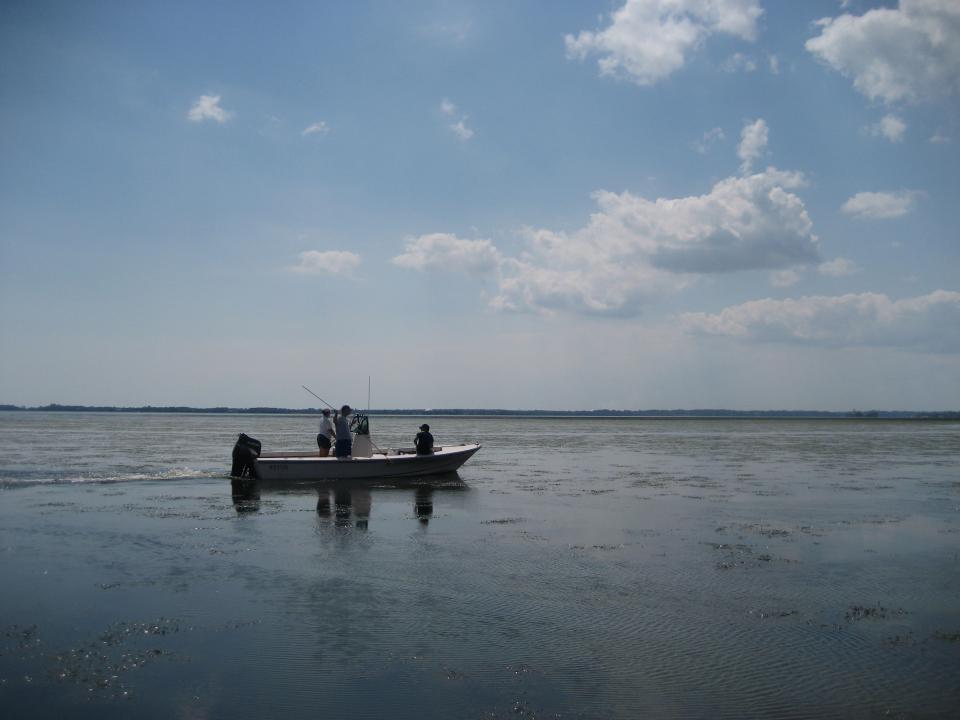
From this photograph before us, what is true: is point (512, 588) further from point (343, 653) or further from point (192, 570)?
point (192, 570)

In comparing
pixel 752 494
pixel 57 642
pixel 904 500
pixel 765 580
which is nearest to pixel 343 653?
pixel 57 642

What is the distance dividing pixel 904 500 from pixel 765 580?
12132 millimetres

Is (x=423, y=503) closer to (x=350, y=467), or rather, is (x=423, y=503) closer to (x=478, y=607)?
(x=350, y=467)

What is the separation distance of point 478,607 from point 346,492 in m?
13.6

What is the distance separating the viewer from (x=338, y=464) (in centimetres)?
2491

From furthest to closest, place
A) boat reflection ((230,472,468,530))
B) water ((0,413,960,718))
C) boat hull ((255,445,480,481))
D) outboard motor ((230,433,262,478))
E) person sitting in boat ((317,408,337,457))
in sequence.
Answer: person sitting in boat ((317,408,337,457)) < outboard motor ((230,433,262,478)) < boat hull ((255,445,480,481)) < boat reflection ((230,472,468,530)) < water ((0,413,960,718))

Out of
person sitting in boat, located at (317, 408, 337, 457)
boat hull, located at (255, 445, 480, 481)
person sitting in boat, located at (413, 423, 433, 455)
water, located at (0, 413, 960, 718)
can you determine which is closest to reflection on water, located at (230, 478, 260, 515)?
water, located at (0, 413, 960, 718)

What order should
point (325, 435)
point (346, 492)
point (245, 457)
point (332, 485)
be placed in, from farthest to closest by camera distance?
point (325, 435), point (245, 457), point (332, 485), point (346, 492)

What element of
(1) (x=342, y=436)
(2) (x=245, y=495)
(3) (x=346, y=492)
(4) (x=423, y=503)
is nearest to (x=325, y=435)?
(1) (x=342, y=436)

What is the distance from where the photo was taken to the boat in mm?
24906

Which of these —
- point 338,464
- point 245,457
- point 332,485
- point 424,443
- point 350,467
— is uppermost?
point 424,443

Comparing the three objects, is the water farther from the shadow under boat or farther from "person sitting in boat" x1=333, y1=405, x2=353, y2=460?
"person sitting in boat" x1=333, y1=405, x2=353, y2=460

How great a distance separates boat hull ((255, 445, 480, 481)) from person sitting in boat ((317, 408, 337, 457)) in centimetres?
60

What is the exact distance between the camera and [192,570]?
12.1 m
